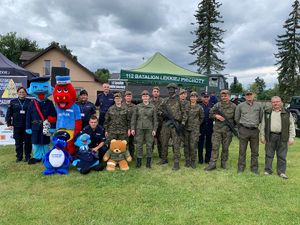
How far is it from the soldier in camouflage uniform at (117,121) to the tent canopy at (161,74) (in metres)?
4.13

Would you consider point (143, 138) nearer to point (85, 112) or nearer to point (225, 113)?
point (85, 112)

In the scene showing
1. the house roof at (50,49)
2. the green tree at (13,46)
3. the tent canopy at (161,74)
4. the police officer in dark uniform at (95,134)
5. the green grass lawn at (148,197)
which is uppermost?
Answer: the green tree at (13,46)

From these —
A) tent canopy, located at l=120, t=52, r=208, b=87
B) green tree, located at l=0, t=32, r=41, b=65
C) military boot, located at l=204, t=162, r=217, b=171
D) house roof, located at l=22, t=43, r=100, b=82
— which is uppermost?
green tree, located at l=0, t=32, r=41, b=65

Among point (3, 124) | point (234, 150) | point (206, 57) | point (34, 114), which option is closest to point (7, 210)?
Result: point (34, 114)

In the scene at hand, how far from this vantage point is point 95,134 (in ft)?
21.4

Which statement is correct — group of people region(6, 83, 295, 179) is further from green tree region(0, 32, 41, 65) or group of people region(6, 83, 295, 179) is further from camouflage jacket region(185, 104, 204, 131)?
green tree region(0, 32, 41, 65)

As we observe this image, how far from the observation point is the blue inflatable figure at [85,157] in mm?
6109

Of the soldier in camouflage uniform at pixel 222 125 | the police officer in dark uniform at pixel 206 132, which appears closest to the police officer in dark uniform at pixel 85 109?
the police officer in dark uniform at pixel 206 132

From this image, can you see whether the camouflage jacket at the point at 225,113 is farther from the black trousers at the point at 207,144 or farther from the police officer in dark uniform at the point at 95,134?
the police officer in dark uniform at the point at 95,134

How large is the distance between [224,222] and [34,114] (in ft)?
15.8

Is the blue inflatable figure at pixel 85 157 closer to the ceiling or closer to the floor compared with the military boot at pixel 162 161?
closer to the ceiling

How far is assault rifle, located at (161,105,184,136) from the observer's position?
659cm

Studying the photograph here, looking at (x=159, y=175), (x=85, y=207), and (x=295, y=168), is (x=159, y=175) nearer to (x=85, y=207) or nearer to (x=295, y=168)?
(x=85, y=207)

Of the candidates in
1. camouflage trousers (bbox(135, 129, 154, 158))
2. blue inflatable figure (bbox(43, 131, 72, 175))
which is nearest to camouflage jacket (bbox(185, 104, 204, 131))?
camouflage trousers (bbox(135, 129, 154, 158))
